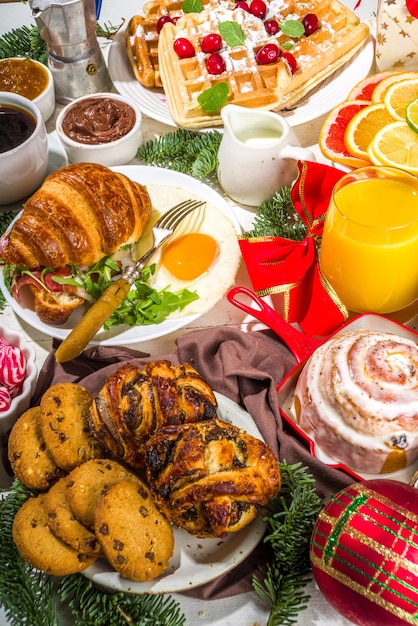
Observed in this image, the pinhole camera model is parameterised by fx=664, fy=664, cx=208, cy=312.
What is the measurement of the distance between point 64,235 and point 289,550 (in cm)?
89

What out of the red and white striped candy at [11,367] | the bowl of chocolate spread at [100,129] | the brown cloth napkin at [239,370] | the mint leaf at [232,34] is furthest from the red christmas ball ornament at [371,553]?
the mint leaf at [232,34]

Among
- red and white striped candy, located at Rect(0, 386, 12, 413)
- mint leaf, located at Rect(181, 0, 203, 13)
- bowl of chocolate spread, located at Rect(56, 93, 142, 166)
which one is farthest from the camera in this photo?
mint leaf, located at Rect(181, 0, 203, 13)

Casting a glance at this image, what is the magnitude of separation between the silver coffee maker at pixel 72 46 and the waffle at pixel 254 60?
0.73 feet

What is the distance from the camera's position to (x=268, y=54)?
2.12 m

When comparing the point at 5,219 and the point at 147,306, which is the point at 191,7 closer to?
the point at 5,219

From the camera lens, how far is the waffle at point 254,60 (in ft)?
6.64

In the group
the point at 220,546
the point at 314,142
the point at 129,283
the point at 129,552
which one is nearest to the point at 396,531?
the point at 220,546

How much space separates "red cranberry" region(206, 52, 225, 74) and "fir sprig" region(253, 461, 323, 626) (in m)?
1.40

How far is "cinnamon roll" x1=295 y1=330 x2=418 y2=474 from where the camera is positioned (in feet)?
4.10

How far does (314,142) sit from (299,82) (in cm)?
19

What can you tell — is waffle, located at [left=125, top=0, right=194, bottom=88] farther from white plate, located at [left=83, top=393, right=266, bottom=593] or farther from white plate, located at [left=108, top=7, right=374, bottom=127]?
white plate, located at [left=83, top=393, right=266, bottom=593]

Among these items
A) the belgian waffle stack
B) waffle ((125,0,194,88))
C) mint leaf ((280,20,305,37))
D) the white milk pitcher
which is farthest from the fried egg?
mint leaf ((280,20,305,37))

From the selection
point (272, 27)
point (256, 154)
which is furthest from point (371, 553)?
point (272, 27)

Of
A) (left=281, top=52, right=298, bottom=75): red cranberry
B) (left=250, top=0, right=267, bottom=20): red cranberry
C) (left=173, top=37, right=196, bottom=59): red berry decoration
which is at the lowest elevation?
(left=281, top=52, right=298, bottom=75): red cranberry
